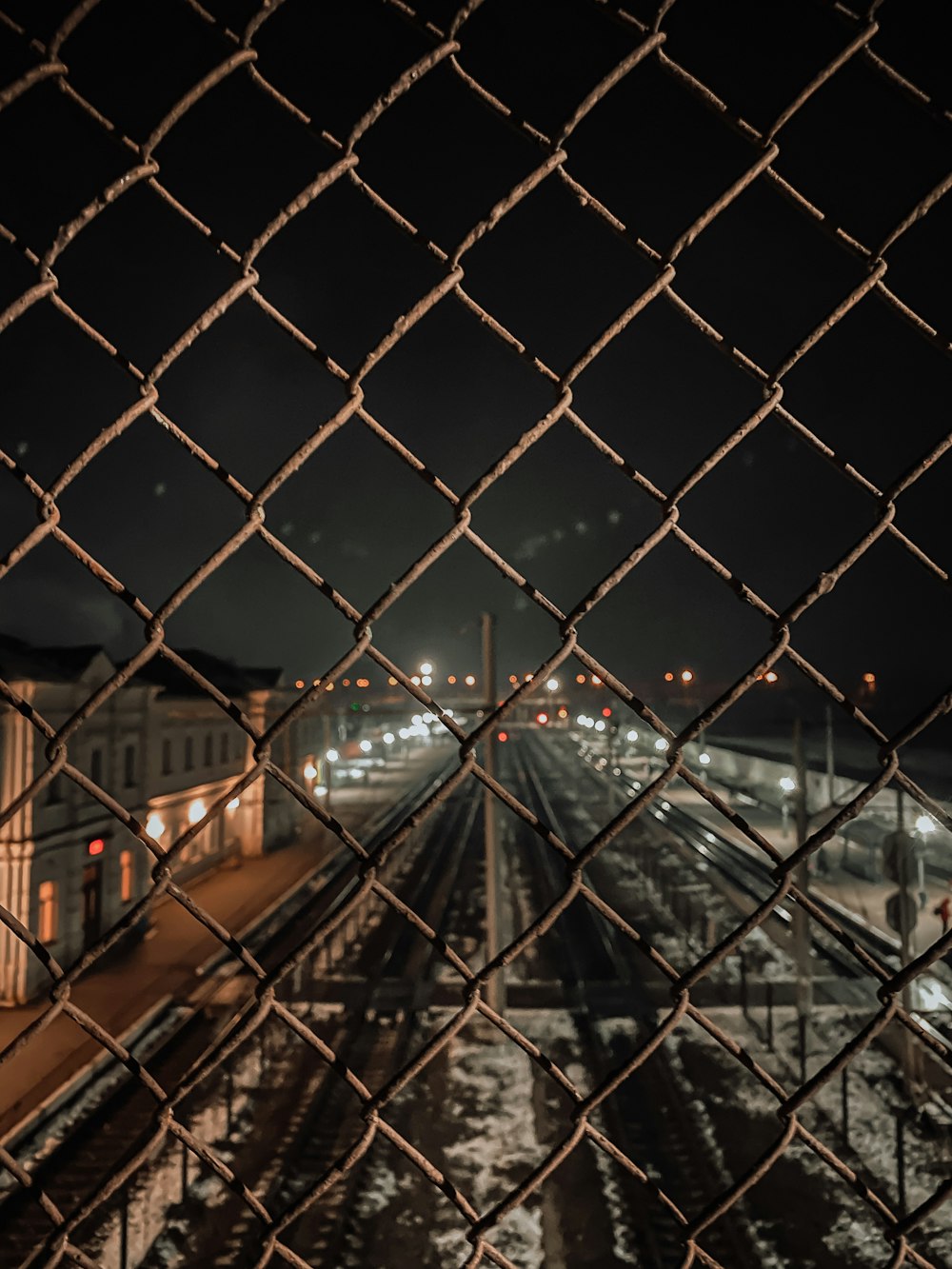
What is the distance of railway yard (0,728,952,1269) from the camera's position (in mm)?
7836

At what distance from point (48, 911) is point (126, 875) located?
133 inches

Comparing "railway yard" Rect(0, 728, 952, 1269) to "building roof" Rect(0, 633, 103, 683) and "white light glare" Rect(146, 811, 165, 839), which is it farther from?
"building roof" Rect(0, 633, 103, 683)

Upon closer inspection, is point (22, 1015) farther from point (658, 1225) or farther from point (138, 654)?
point (138, 654)

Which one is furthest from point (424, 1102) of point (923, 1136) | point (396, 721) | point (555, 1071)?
point (396, 721)

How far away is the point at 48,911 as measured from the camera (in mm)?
16203

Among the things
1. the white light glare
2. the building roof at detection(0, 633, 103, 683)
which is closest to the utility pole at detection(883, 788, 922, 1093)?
the building roof at detection(0, 633, 103, 683)

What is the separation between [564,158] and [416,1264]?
9.49m

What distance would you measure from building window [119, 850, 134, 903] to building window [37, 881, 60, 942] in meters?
2.91

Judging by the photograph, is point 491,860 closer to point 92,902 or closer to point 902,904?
point 902,904

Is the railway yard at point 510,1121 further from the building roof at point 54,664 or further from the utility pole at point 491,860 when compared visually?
the building roof at point 54,664

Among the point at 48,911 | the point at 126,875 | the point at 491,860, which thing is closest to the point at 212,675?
the point at 126,875

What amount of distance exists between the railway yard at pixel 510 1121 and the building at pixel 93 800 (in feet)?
10.2

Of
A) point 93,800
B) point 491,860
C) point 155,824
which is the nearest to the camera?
point 93,800

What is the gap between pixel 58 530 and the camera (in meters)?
1.46
